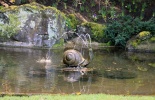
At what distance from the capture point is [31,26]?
1836 centimetres

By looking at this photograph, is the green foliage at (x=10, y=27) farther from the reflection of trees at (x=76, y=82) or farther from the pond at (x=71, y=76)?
the reflection of trees at (x=76, y=82)

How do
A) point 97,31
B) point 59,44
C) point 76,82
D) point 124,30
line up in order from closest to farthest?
1. point 76,82
2. point 59,44
3. point 124,30
4. point 97,31

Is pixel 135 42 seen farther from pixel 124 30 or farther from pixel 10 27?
pixel 10 27

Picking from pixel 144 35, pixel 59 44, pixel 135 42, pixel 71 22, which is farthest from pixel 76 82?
pixel 71 22

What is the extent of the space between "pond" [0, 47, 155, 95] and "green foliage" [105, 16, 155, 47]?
493 cm

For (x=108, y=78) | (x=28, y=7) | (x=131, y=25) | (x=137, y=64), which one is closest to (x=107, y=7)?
(x=131, y=25)

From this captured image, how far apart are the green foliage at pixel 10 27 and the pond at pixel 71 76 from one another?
3665 millimetres

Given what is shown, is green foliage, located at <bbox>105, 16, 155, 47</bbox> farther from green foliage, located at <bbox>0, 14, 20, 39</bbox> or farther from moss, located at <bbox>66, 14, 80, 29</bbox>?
green foliage, located at <bbox>0, 14, 20, 39</bbox>

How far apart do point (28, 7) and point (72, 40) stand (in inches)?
121

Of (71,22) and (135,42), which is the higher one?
(71,22)

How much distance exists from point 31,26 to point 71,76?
8389 mm

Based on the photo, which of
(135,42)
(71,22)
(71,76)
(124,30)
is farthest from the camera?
(71,22)

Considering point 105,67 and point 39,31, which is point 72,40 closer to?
point 39,31

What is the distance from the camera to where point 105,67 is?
12.4 meters
